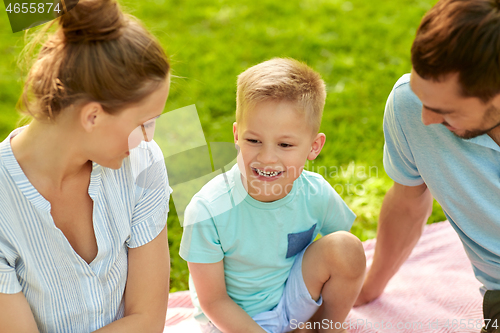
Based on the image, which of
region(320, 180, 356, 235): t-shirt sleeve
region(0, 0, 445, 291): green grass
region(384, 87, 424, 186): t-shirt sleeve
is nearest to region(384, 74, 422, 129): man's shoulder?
region(384, 87, 424, 186): t-shirt sleeve

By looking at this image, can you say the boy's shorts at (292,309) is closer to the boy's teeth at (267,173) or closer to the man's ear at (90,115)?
the boy's teeth at (267,173)

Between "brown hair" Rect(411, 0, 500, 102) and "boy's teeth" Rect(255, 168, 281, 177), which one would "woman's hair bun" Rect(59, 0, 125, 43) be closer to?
"boy's teeth" Rect(255, 168, 281, 177)

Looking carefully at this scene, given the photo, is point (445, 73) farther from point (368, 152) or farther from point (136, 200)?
point (368, 152)

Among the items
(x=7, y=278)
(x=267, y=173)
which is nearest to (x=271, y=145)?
(x=267, y=173)

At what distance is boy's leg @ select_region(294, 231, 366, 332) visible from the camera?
178 centimetres

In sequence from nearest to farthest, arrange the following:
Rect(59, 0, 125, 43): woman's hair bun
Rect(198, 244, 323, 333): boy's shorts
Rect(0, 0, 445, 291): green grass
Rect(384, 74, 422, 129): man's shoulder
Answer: Rect(59, 0, 125, 43): woman's hair bun
Rect(384, 74, 422, 129): man's shoulder
Rect(198, 244, 323, 333): boy's shorts
Rect(0, 0, 445, 291): green grass

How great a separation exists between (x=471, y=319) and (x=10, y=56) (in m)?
3.80

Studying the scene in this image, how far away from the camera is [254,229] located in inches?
71.2

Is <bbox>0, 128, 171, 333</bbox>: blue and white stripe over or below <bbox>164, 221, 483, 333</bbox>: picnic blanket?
over

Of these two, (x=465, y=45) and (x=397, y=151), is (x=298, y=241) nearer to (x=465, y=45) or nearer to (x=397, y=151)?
(x=397, y=151)

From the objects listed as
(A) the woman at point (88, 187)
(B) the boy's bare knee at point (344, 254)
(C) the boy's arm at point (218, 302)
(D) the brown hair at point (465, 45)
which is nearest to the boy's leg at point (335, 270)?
(B) the boy's bare knee at point (344, 254)

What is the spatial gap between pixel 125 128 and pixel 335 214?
895 millimetres

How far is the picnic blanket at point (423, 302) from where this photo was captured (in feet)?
6.78

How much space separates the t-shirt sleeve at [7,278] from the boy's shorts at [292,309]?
76cm
